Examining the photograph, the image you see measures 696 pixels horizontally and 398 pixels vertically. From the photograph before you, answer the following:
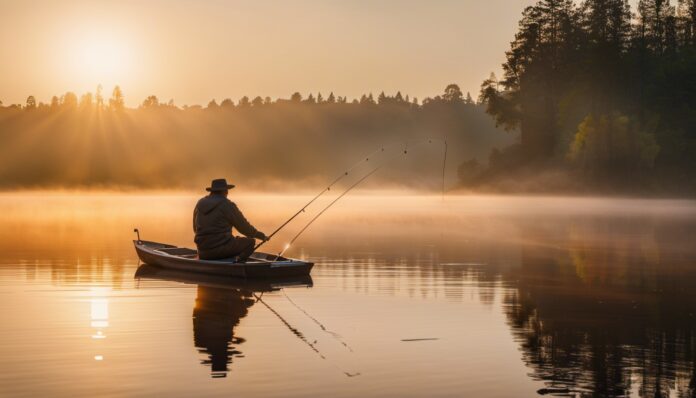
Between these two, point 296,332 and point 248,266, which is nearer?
point 296,332

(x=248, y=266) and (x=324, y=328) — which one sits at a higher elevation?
(x=248, y=266)

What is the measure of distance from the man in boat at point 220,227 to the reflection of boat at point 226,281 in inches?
24.4

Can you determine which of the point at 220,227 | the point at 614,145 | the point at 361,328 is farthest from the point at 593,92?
the point at 361,328

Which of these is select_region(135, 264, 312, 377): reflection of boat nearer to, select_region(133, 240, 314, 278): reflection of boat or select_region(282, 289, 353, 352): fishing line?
select_region(133, 240, 314, 278): reflection of boat

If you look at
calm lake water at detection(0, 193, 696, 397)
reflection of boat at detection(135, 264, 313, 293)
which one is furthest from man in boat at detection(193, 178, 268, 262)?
calm lake water at detection(0, 193, 696, 397)

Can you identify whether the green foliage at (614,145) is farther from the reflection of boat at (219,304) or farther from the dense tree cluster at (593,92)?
the reflection of boat at (219,304)

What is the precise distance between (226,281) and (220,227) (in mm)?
1350

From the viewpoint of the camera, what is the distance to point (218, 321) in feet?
56.4

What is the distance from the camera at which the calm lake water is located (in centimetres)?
1223

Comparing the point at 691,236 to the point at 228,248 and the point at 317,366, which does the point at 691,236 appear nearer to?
the point at 228,248

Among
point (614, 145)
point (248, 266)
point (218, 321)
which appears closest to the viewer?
point (218, 321)

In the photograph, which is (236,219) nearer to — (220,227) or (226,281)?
(220,227)

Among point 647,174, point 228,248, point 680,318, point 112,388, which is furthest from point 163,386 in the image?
point 647,174

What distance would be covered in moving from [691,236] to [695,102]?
76723mm
